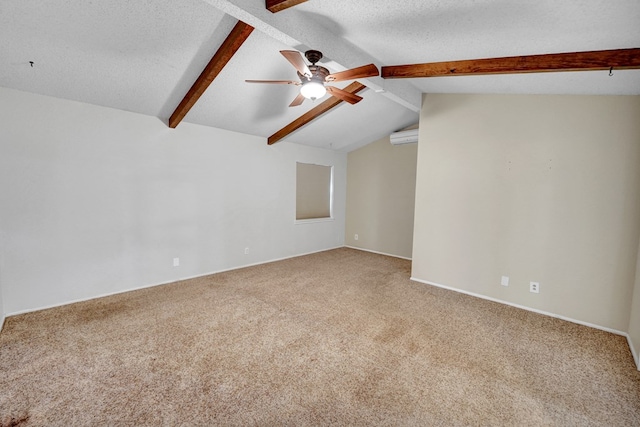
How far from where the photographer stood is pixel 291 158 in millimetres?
5508

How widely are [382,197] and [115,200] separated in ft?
15.5

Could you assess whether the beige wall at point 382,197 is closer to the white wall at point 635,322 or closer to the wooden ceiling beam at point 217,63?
the white wall at point 635,322

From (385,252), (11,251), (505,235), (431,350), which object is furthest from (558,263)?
(11,251)

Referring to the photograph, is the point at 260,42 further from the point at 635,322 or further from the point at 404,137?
the point at 635,322

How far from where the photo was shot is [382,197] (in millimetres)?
6082

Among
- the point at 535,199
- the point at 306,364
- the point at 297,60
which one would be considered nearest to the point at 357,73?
the point at 297,60

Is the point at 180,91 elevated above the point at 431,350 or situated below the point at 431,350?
above

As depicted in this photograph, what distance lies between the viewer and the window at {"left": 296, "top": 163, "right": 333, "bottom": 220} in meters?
5.98

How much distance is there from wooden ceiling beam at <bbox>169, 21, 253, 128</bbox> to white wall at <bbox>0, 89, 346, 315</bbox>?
27.6 inches

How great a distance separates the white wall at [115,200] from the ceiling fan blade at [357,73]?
8.48 feet

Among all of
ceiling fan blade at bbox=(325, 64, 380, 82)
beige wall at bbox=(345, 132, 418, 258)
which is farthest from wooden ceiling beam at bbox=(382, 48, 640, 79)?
beige wall at bbox=(345, 132, 418, 258)

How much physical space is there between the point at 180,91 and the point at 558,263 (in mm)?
4751

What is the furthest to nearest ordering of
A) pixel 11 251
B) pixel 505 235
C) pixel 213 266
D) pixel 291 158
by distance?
pixel 291 158 → pixel 213 266 → pixel 505 235 → pixel 11 251

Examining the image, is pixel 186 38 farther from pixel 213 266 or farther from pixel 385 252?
pixel 385 252
